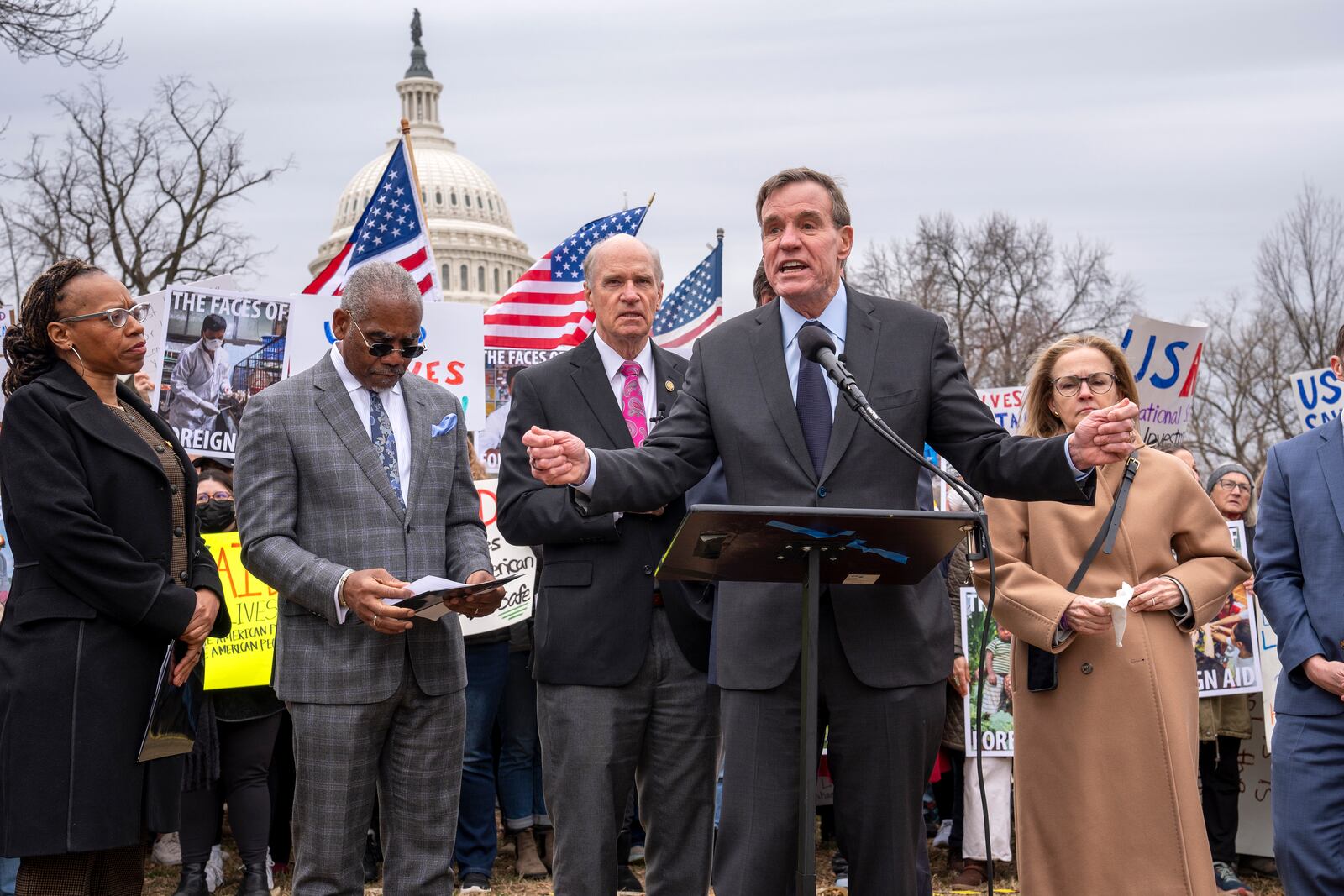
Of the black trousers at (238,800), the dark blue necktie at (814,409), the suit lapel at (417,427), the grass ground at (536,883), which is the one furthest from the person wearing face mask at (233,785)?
the dark blue necktie at (814,409)

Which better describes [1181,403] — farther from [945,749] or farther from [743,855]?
[743,855]

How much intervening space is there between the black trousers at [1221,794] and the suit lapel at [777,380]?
17.0 feet

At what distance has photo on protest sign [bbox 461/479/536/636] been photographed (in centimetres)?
820

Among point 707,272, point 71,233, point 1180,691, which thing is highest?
point 71,233

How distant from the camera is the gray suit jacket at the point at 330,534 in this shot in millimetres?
4926

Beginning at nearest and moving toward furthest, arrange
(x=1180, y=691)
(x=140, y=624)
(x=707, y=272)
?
(x=140, y=624) → (x=1180, y=691) → (x=707, y=272)

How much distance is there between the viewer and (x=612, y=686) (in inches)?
202

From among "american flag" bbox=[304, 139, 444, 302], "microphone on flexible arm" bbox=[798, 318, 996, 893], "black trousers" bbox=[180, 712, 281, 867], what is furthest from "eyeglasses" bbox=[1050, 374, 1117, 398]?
"american flag" bbox=[304, 139, 444, 302]

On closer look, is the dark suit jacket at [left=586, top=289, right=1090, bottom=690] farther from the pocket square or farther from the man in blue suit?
the man in blue suit

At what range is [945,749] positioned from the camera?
8648mm

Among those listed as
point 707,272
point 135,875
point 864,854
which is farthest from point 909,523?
point 707,272

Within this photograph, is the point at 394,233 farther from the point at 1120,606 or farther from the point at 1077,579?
the point at 1120,606

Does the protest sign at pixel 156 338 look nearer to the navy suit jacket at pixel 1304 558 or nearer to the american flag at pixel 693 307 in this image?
the american flag at pixel 693 307

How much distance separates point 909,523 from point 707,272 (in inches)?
350
